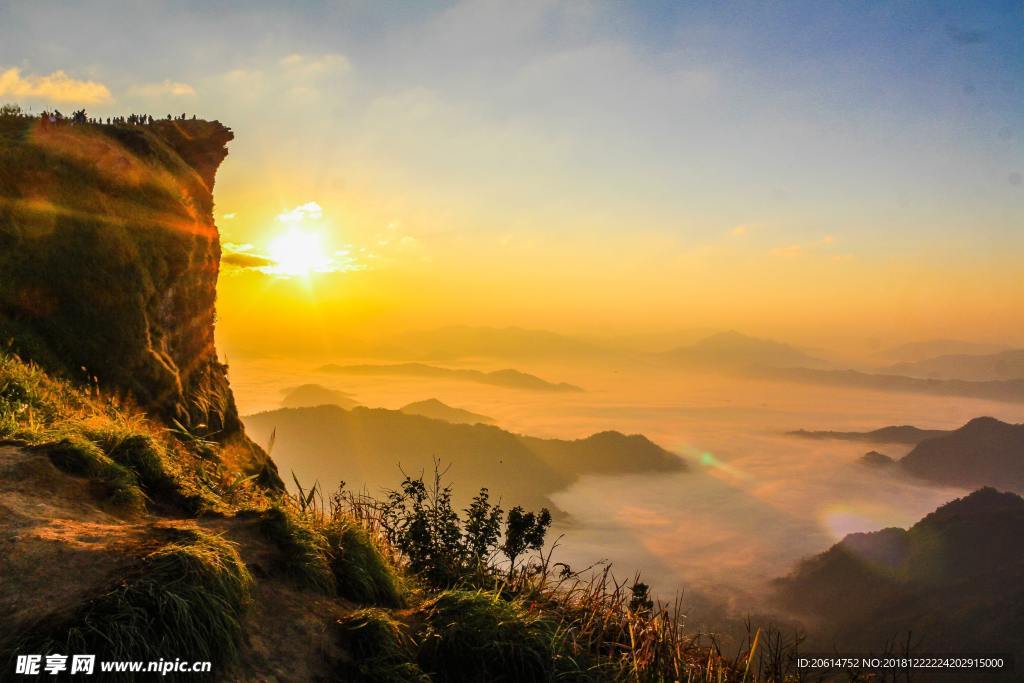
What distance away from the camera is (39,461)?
703 cm

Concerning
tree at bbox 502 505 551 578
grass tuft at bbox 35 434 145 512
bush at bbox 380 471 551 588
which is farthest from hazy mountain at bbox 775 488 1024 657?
grass tuft at bbox 35 434 145 512

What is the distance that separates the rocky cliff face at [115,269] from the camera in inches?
617

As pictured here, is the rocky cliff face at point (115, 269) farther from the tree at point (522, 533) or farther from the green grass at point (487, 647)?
the green grass at point (487, 647)

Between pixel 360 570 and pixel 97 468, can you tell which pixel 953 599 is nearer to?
pixel 360 570

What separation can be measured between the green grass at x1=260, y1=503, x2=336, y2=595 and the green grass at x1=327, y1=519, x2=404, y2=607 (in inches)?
7.0

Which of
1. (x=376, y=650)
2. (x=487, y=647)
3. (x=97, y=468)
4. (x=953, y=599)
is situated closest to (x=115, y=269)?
(x=97, y=468)

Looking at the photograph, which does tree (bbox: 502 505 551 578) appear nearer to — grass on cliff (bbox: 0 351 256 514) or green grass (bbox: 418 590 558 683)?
green grass (bbox: 418 590 558 683)

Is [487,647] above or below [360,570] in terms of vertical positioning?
below

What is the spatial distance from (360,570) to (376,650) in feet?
5.28

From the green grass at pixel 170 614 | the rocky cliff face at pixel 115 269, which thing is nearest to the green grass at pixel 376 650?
the green grass at pixel 170 614

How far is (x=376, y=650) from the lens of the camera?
5953mm

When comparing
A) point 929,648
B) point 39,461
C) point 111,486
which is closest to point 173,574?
point 111,486

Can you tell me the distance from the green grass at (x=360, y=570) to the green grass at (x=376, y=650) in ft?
2.92

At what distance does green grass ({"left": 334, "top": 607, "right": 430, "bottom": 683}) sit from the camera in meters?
5.64
